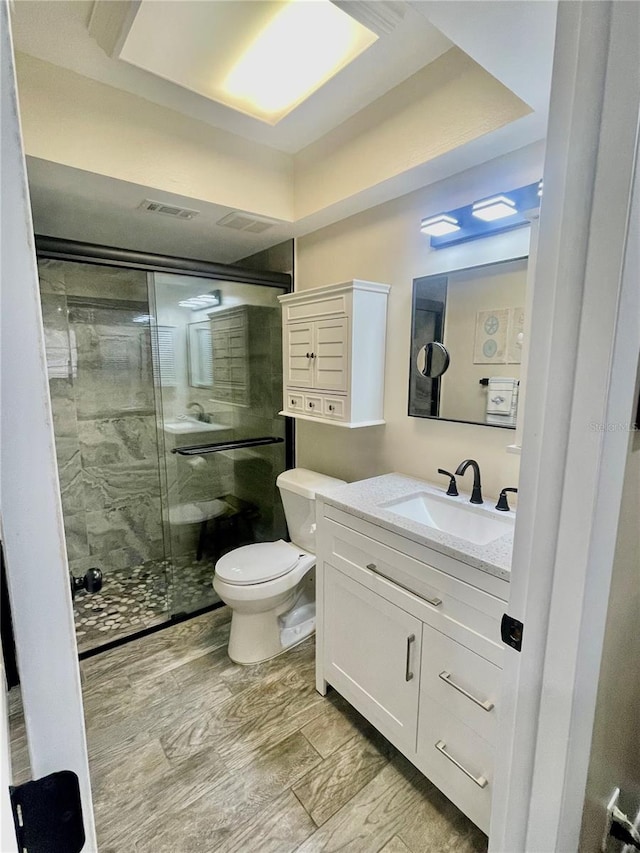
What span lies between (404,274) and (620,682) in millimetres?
1608

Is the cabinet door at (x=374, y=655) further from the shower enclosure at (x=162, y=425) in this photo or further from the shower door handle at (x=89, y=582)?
the shower enclosure at (x=162, y=425)

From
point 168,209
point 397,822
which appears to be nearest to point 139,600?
point 397,822

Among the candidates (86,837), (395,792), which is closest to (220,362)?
(395,792)

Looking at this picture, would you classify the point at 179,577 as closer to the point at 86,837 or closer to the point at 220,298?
the point at 220,298

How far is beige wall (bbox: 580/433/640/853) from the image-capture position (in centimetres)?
73

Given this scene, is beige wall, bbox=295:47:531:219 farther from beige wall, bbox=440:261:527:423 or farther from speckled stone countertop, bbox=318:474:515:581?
speckled stone countertop, bbox=318:474:515:581

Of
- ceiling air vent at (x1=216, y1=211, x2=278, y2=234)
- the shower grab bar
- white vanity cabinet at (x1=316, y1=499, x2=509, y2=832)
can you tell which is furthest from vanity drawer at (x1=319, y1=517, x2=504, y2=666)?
ceiling air vent at (x1=216, y1=211, x2=278, y2=234)

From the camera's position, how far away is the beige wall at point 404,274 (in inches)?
61.0

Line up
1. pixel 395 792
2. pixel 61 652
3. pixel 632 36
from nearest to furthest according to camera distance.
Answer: pixel 61 652, pixel 632 36, pixel 395 792

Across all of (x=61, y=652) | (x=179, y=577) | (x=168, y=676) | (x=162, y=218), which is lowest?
(x=168, y=676)

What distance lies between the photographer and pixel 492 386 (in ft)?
5.22

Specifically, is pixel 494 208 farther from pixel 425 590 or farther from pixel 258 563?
pixel 258 563

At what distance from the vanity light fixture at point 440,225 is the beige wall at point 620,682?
1237 mm

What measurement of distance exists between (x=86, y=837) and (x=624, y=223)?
0.92 metres
